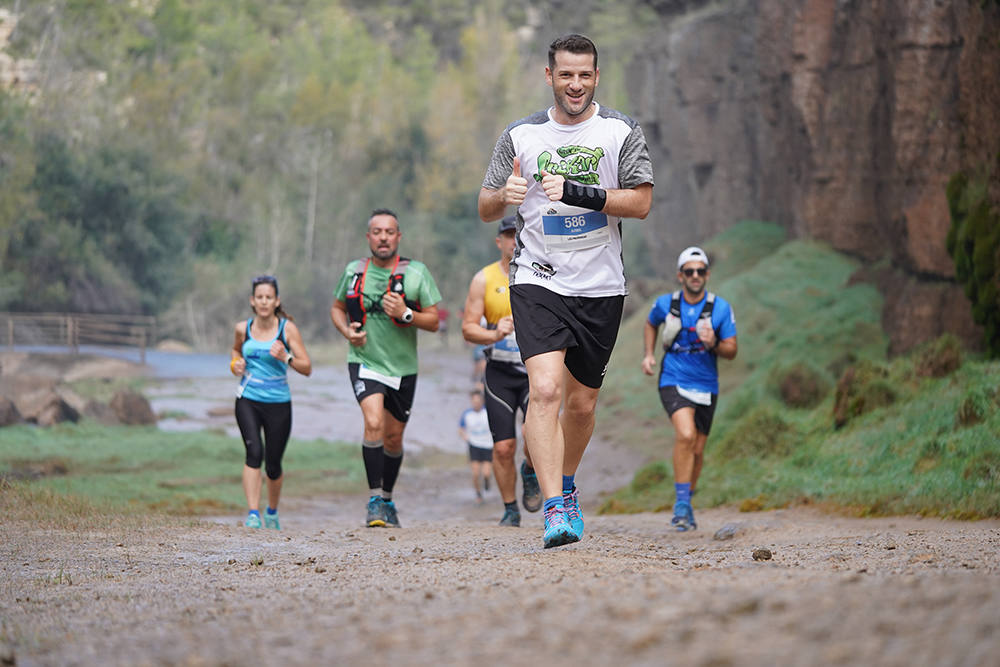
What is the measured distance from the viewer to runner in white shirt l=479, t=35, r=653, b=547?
5.95 m

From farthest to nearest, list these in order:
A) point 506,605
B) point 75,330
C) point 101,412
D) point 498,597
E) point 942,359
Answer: point 75,330
point 101,412
point 942,359
point 498,597
point 506,605

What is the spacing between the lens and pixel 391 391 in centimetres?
927

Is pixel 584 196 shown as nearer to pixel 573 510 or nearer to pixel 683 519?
pixel 573 510

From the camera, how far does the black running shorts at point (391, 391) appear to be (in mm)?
9164

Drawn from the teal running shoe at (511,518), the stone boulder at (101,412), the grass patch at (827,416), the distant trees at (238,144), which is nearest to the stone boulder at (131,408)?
the stone boulder at (101,412)

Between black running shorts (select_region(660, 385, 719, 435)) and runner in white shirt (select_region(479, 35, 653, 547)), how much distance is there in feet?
11.3

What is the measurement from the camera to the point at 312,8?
60.8 m

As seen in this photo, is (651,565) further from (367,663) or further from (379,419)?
(379,419)

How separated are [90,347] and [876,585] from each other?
22990mm

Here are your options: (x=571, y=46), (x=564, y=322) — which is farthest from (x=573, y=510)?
(x=571, y=46)

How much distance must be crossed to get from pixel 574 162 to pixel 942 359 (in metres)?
7.59

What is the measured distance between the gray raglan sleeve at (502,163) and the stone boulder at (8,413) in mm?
13278

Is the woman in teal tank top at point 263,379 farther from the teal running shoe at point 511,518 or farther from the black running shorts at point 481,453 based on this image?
the black running shorts at point 481,453

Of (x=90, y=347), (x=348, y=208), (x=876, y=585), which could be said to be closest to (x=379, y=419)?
(x=876, y=585)
